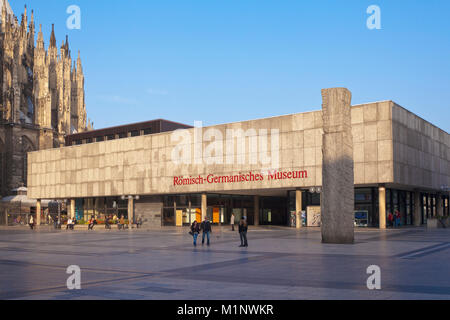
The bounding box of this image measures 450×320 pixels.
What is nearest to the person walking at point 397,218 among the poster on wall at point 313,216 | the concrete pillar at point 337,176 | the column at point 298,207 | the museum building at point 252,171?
the museum building at point 252,171

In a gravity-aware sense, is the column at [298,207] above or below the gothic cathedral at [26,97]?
below

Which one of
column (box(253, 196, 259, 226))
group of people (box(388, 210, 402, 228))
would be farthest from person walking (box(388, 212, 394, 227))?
column (box(253, 196, 259, 226))

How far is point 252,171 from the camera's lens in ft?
168

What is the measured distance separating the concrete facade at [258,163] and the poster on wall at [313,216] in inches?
170

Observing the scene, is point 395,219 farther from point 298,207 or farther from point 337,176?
point 337,176

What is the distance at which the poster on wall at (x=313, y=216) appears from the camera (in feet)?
168

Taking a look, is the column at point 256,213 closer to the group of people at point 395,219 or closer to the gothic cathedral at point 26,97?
the group of people at point 395,219

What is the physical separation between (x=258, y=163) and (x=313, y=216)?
25.4 ft

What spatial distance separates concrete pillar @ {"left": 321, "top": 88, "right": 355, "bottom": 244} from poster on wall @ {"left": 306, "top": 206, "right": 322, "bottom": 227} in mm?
25027

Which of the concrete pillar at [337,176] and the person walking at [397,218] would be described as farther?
the person walking at [397,218]

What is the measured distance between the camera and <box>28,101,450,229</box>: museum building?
4478 centimetres

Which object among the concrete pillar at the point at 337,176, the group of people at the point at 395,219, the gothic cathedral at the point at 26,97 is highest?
the gothic cathedral at the point at 26,97

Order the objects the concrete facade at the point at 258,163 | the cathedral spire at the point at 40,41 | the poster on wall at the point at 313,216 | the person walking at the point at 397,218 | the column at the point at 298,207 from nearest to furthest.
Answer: the concrete facade at the point at 258,163 → the person walking at the point at 397,218 → the column at the point at 298,207 → the poster on wall at the point at 313,216 → the cathedral spire at the point at 40,41

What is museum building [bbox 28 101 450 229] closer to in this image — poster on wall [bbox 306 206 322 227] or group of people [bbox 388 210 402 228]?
poster on wall [bbox 306 206 322 227]
